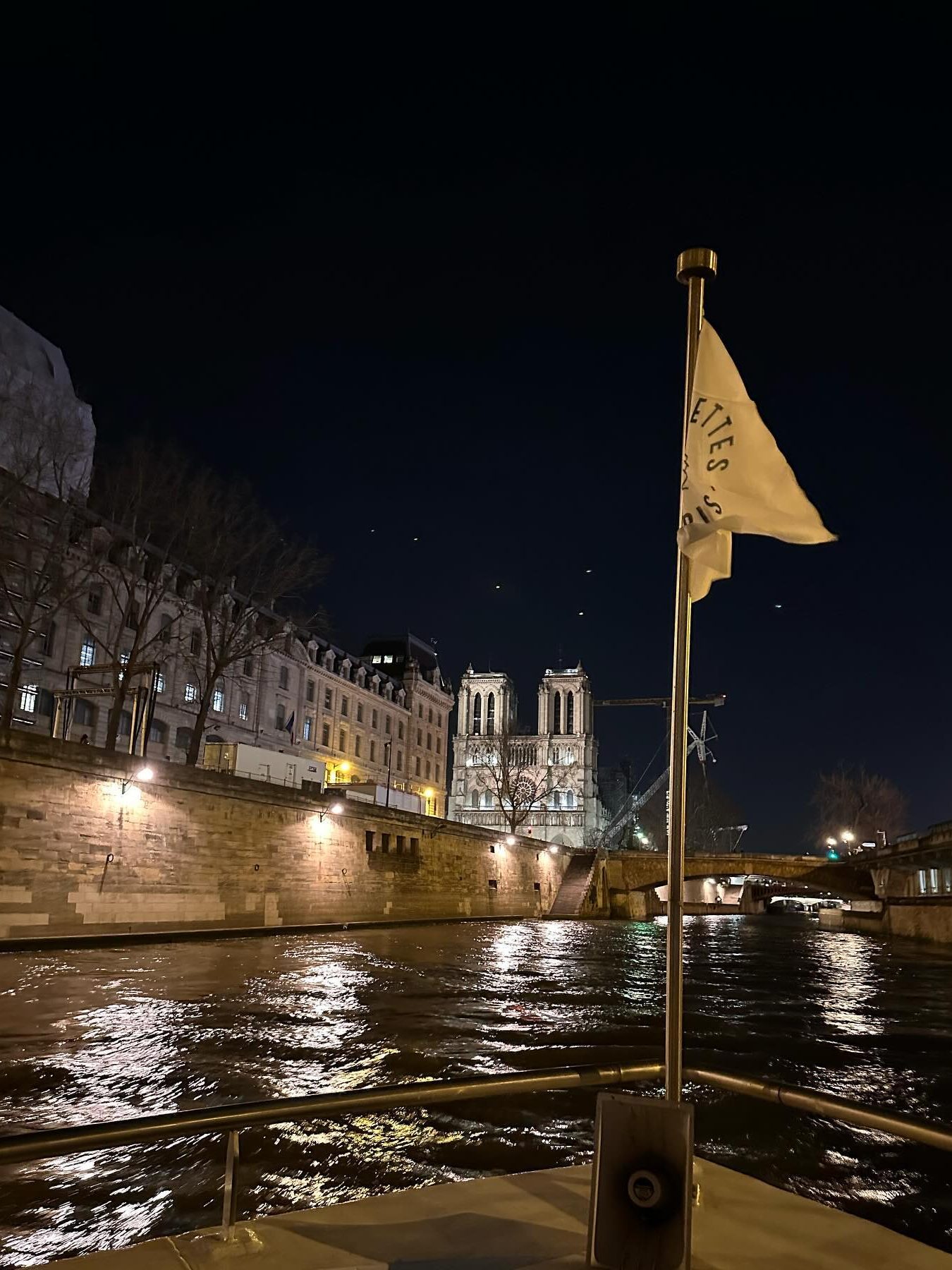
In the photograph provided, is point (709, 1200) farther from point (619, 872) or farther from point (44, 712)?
point (619, 872)

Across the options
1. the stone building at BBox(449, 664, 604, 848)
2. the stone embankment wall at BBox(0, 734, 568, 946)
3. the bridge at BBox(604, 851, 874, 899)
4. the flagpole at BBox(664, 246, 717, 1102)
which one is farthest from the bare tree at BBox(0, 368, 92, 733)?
the stone building at BBox(449, 664, 604, 848)

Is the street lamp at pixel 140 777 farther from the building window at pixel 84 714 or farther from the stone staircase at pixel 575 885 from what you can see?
the stone staircase at pixel 575 885

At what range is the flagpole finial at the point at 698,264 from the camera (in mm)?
4668

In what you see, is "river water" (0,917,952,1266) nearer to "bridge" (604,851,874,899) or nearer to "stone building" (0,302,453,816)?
"stone building" (0,302,453,816)

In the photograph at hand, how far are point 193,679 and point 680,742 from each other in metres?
51.7

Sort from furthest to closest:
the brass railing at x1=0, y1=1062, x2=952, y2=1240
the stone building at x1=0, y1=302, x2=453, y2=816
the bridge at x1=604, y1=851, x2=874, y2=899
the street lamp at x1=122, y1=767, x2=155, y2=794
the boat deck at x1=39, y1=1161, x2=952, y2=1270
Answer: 1. the bridge at x1=604, y1=851, x2=874, y2=899
2. the stone building at x1=0, y1=302, x2=453, y2=816
3. the street lamp at x1=122, y1=767, x2=155, y2=794
4. the boat deck at x1=39, y1=1161, x2=952, y2=1270
5. the brass railing at x1=0, y1=1062, x2=952, y2=1240

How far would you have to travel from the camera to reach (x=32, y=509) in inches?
1170

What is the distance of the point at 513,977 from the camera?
863 inches

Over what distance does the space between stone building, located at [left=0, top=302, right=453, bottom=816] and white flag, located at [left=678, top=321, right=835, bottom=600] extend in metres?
27.3

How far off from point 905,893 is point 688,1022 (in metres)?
45.9

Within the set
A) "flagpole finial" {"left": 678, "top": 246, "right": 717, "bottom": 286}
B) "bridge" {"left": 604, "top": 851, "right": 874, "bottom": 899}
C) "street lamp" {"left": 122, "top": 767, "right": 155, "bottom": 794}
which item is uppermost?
"flagpole finial" {"left": 678, "top": 246, "right": 717, "bottom": 286}

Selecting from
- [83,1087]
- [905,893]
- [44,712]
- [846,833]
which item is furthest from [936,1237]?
[846,833]

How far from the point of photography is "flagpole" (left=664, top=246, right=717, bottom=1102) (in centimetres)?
390

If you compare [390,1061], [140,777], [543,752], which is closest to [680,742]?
[390,1061]
